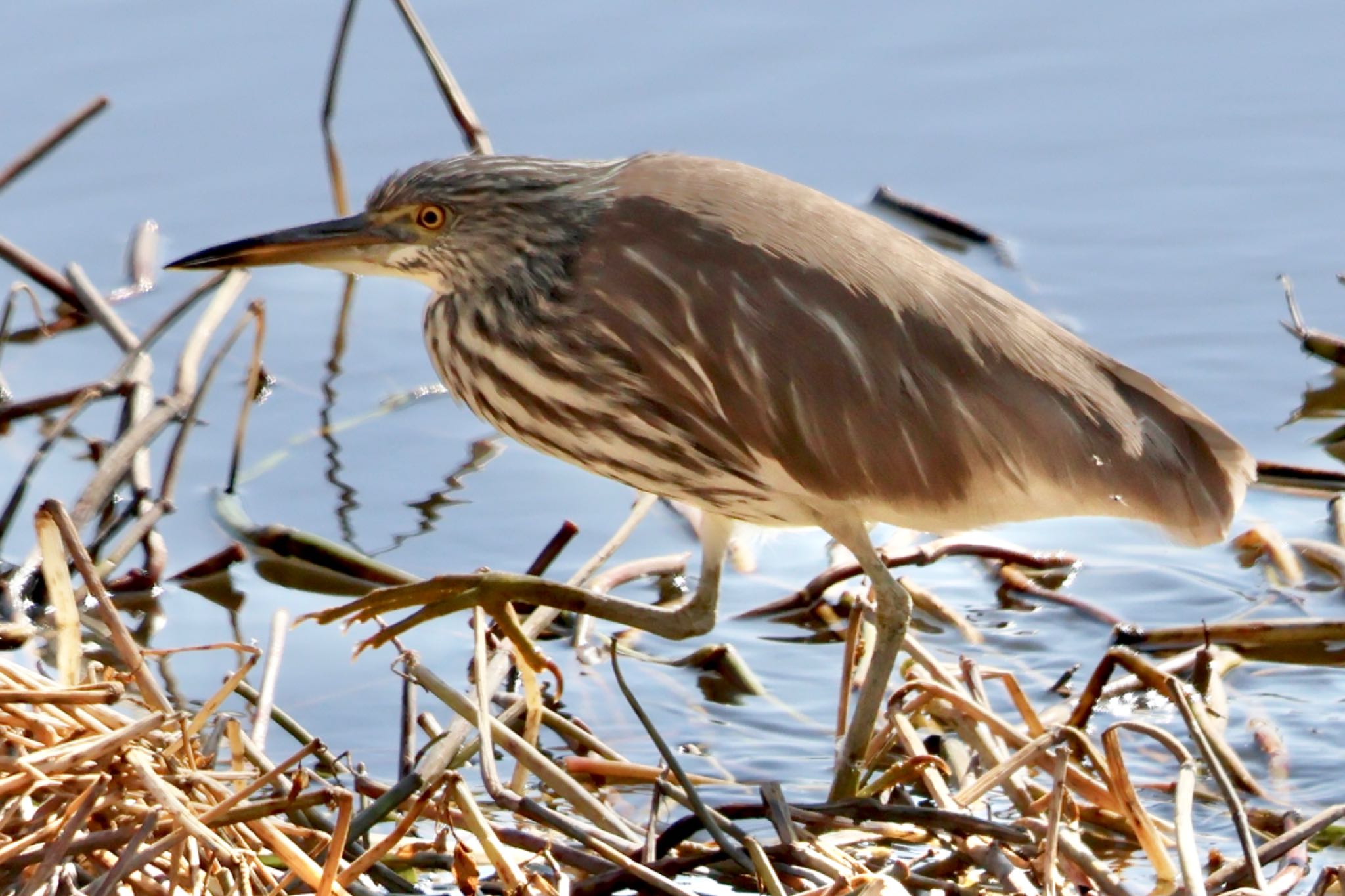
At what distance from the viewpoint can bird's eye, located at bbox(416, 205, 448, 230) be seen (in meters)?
3.79

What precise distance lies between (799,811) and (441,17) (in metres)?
4.26

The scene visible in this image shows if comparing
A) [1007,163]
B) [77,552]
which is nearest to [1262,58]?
[1007,163]

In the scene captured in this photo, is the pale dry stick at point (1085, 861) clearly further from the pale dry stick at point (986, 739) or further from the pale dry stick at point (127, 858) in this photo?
the pale dry stick at point (127, 858)

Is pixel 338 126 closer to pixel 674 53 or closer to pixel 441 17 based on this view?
pixel 441 17

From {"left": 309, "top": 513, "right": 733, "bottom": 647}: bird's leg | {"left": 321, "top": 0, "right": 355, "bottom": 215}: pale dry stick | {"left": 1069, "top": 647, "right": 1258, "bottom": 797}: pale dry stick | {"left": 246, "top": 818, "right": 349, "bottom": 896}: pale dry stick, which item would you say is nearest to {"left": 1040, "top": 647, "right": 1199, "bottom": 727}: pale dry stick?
{"left": 1069, "top": 647, "right": 1258, "bottom": 797}: pale dry stick

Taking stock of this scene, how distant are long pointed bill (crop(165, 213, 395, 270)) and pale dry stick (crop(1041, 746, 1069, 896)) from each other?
5.31 ft

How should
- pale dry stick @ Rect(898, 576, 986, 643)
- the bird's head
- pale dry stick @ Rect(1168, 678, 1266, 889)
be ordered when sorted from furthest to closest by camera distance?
pale dry stick @ Rect(898, 576, 986, 643) → the bird's head → pale dry stick @ Rect(1168, 678, 1266, 889)

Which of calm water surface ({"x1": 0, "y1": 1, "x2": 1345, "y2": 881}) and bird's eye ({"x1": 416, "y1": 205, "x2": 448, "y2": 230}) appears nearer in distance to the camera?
bird's eye ({"x1": 416, "y1": 205, "x2": 448, "y2": 230})

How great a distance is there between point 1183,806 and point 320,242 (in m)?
1.83

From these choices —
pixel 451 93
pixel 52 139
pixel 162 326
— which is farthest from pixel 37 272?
pixel 451 93

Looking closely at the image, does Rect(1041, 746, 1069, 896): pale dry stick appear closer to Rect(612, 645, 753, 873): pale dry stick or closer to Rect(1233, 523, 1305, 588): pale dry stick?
Rect(612, 645, 753, 873): pale dry stick

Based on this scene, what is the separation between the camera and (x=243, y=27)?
688 cm

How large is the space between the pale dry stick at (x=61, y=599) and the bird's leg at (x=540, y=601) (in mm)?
366

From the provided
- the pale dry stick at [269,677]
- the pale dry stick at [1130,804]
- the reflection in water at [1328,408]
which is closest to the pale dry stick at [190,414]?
the pale dry stick at [269,677]
